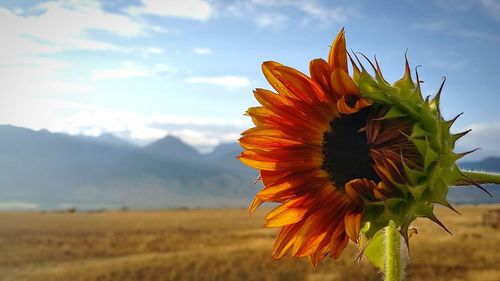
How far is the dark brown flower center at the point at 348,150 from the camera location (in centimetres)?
190

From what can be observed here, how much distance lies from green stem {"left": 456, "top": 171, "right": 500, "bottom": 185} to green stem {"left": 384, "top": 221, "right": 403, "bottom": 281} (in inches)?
9.0

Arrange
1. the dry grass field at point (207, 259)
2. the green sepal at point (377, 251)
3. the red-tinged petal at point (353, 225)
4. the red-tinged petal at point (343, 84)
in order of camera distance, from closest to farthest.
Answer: the red-tinged petal at point (353, 225) < the red-tinged petal at point (343, 84) < the green sepal at point (377, 251) < the dry grass field at point (207, 259)

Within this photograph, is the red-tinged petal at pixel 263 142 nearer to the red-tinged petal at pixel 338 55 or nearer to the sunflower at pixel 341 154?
the sunflower at pixel 341 154

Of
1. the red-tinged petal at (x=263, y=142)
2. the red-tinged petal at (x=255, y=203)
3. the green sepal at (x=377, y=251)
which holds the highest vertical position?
the red-tinged petal at (x=263, y=142)

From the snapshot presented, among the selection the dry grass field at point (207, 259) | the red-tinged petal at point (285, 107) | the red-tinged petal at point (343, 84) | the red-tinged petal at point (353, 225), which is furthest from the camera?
the dry grass field at point (207, 259)

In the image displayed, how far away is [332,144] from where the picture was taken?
2068 mm

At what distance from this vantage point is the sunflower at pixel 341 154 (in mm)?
1785

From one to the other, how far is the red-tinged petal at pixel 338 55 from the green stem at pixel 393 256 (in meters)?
0.46

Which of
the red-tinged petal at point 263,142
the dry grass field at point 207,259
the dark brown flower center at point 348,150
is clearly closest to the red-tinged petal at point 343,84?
the dark brown flower center at point 348,150

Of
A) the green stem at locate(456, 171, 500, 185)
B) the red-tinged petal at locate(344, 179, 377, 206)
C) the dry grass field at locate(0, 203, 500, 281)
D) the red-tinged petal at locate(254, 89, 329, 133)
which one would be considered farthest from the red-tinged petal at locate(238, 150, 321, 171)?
the dry grass field at locate(0, 203, 500, 281)

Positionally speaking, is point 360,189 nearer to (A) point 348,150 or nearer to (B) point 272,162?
(A) point 348,150

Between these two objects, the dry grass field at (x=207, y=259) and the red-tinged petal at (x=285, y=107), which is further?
the dry grass field at (x=207, y=259)

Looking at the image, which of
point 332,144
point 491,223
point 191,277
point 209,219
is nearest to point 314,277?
point 191,277

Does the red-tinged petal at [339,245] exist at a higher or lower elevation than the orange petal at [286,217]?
lower
